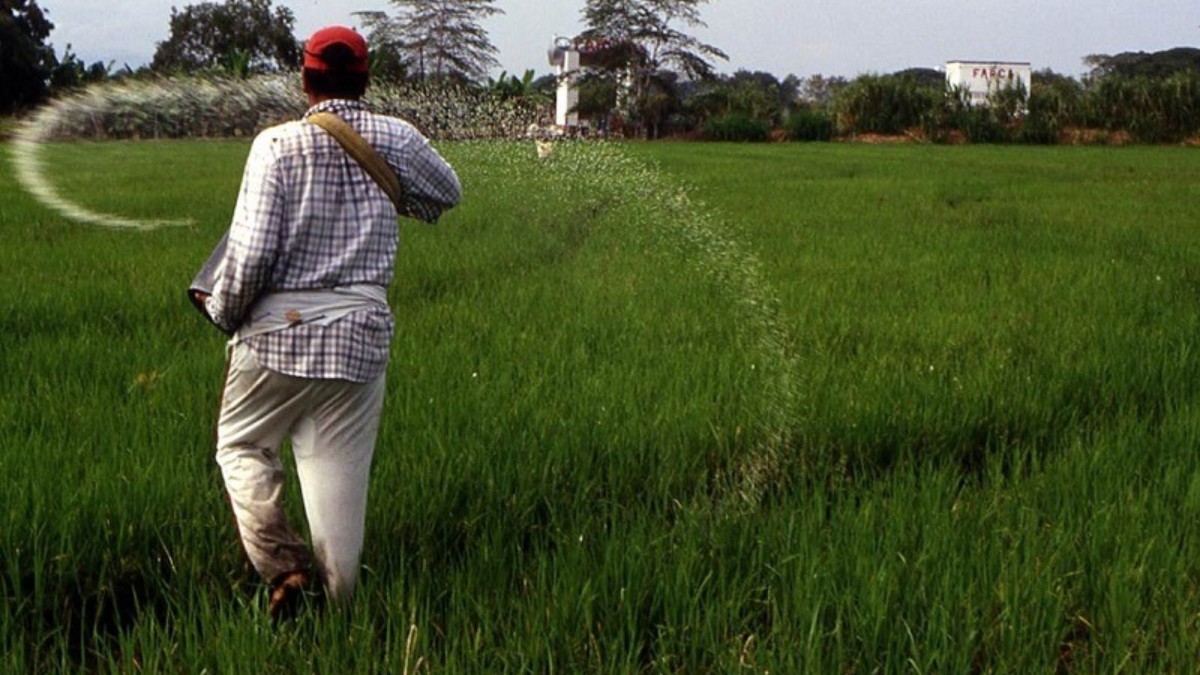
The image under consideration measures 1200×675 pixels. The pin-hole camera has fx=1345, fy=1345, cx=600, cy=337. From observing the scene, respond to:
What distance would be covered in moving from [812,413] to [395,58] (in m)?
4.44

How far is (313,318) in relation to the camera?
2.18 meters

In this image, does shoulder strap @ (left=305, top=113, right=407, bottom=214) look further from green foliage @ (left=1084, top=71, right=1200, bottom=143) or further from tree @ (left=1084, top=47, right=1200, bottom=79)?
tree @ (left=1084, top=47, right=1200, bottom=79)

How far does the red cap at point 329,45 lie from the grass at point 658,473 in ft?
2.90

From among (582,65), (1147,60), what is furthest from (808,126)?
(1147,60)

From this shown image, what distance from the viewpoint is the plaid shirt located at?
2.14 metres

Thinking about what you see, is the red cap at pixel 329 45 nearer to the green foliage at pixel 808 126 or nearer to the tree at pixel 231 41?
the tree at pixel 231 41

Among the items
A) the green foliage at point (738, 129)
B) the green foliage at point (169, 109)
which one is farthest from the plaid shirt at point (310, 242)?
the green foliage at point (738, 129)

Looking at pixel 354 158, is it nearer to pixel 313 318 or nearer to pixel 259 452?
pixel 313 318

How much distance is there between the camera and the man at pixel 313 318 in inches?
85.0

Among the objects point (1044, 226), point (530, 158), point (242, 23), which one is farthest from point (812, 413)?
point (530, 158)

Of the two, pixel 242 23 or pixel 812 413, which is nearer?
pixel 812 413

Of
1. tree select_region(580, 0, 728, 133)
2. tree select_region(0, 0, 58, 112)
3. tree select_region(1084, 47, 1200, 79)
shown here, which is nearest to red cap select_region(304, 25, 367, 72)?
tree select_region(0, 0, 58, 112)

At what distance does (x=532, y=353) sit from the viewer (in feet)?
14.6

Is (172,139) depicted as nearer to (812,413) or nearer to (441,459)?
(441,459)
